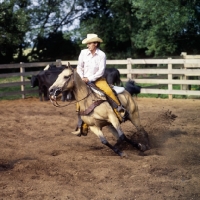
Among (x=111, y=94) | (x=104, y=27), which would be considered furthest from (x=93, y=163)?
(x=104, y=27)

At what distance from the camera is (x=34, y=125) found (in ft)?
35.4

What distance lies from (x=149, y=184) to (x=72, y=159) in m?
1.91

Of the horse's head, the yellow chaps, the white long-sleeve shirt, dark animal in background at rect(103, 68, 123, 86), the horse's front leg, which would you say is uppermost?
the white long-sleeve shirt

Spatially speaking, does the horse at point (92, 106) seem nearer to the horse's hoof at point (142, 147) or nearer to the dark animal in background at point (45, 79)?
the horse's hoof at point (142, 147)

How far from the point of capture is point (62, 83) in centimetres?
700

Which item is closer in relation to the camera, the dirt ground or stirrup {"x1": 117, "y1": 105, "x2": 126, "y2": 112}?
the dirt ground

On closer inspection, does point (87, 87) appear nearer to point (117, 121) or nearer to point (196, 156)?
point (117, 121)

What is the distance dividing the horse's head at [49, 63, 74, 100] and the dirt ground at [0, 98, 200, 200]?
1.15m

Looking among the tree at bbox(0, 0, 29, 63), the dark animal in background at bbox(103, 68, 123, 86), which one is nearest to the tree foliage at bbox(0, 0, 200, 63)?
the tree at bbox(0, 0, 29, 63)

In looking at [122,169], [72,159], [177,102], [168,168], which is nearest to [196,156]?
[168,168]

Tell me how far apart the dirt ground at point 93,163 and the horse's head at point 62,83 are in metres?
1.15

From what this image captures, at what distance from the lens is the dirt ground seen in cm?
521

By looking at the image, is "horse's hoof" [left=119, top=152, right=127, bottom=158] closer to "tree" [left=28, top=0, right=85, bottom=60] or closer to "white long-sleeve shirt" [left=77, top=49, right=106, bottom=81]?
"white long-sleeve shirt" [left=77, top=49, right=106, bottom=81]

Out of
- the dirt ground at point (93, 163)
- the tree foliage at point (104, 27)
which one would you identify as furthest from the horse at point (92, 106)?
the tree foliage at point (104, 27)
